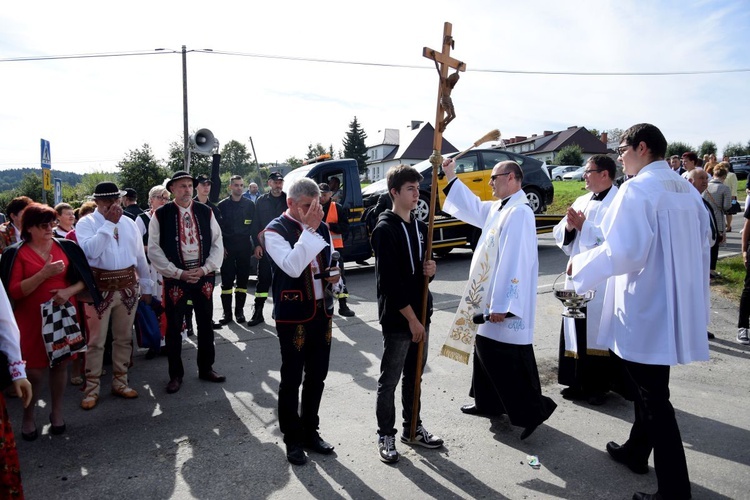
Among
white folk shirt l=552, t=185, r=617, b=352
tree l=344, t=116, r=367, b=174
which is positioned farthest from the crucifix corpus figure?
tree l=344, t=116, r=367, b=174

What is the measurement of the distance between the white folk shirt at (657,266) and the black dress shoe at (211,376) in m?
3.54

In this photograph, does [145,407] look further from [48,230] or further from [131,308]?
[48,230]

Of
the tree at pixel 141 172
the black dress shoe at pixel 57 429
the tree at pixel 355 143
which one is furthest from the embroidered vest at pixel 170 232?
the tree at pixel 355 143

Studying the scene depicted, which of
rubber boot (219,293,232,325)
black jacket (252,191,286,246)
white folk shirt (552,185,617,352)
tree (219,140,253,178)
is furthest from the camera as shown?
tree (219,140,253,178)

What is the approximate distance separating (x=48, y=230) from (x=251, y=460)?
90.9 inches

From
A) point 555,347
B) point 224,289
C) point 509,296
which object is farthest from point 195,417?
point 555,347

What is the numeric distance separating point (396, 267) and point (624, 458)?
1.99 meters

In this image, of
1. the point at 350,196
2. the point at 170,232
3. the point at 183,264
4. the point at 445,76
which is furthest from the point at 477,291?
the point at 350,196

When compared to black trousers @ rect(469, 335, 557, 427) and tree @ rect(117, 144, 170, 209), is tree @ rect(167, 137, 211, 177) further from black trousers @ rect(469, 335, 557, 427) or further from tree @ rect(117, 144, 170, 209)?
black trousers @ rect(469, 335, 557, 427)

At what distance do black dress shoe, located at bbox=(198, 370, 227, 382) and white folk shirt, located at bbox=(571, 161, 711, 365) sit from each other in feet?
11.6

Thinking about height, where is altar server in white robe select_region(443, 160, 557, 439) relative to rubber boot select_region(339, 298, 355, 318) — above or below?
above

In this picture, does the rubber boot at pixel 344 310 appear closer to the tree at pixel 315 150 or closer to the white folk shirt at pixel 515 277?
the white folk shirt at pixel 515 277

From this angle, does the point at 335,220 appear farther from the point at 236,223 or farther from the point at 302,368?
the point at 302,368

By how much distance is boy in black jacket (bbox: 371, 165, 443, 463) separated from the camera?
11.0 ft
